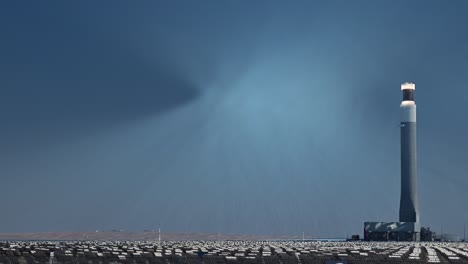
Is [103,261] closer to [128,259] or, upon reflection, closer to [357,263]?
[128,259]

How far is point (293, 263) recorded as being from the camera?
4197cm

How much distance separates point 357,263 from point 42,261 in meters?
16.8

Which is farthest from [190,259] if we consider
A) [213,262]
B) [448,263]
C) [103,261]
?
[448,263]

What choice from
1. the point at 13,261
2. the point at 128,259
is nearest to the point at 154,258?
the point at 128,259

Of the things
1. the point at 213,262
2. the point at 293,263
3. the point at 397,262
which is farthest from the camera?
the point at 213,262

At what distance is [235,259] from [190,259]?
236cm

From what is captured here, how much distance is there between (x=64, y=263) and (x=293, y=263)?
11.0m

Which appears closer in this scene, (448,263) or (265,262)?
(448,263)

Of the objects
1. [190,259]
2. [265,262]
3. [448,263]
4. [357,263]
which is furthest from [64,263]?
[448,263]

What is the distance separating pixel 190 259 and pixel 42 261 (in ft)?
28.0

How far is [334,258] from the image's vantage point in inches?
1869

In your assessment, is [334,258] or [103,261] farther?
[334,258]

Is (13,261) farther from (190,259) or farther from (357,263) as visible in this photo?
(357,263)

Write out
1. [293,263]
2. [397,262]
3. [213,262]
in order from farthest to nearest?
[213,262] < [293,263] < [397,262]
